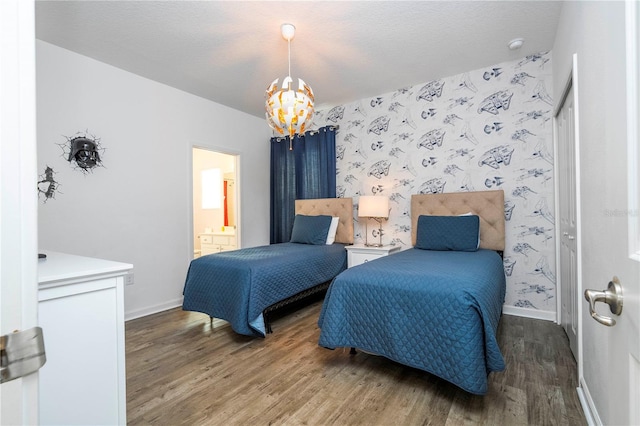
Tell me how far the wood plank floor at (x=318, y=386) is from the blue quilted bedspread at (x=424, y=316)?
0.20 meters

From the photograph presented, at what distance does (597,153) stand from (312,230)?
299cm

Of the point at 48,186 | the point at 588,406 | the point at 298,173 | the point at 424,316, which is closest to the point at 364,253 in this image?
the point at 298,173

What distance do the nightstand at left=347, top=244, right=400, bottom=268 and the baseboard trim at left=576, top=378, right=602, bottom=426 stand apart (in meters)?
2.07

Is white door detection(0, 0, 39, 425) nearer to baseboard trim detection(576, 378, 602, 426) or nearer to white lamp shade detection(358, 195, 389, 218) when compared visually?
baseboard trim detection(576, 378, 602, 426)

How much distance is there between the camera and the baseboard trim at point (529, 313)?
9.86 ft

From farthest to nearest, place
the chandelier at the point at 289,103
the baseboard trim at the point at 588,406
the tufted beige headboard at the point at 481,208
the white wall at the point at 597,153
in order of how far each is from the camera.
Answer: the tufted beige headboard at the point at 481,208
the chandelier at the point at 289,103
the baseboard trim at the point at 588,406
the white wall at the point at 597,153

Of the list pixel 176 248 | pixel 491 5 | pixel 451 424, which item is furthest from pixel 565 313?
pixel 176 248

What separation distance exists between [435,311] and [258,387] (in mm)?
1209

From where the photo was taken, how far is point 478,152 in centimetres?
340

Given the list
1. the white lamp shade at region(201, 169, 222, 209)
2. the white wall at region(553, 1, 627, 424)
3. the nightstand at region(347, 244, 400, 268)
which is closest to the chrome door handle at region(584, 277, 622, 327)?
the white wall at region(553, 1, 627, 424)

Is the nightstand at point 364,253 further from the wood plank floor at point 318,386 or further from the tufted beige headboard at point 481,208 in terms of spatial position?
the wood plank floor at point 318,386

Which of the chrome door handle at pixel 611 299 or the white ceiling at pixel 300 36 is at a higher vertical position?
the white ceiling at pixel 300 36

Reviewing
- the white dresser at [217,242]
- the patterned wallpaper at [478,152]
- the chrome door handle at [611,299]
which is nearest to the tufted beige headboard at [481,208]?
the patterned wallpaper at [478,152]

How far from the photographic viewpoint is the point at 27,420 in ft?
1.58
